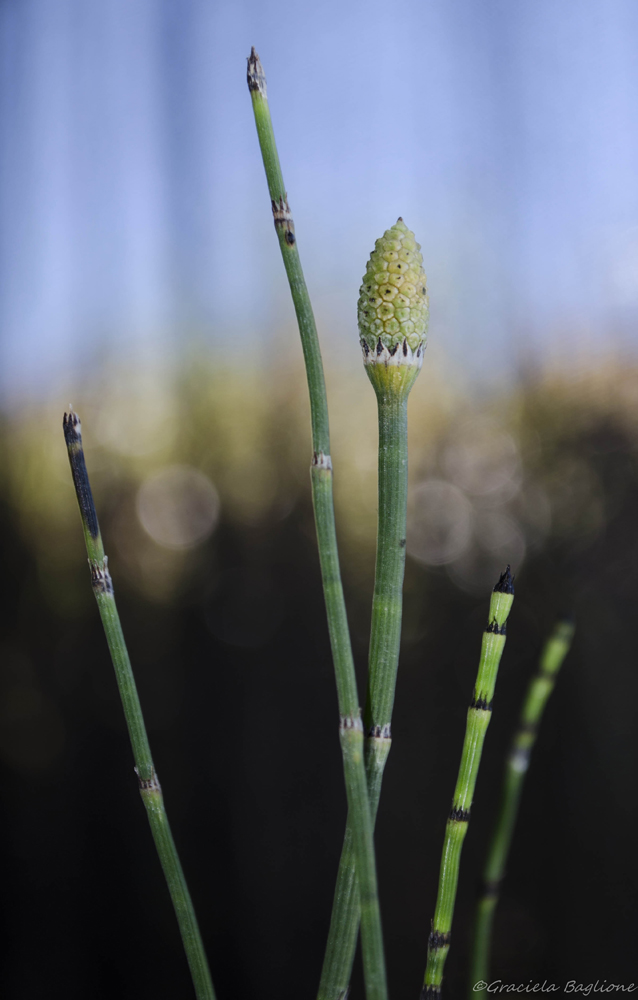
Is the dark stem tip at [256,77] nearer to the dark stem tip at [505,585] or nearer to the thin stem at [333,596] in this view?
the thin stem at [333,596]

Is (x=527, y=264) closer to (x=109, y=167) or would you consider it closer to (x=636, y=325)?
(x=636, y=325)

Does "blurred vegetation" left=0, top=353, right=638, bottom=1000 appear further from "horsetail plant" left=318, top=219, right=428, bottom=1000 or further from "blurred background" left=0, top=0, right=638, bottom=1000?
"horsetail plant" left=318, top=219, right=428, bottom=1000

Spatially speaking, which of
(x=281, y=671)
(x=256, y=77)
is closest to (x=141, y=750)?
(x=256, y=77)

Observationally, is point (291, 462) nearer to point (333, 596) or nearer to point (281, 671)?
point (281, 671)

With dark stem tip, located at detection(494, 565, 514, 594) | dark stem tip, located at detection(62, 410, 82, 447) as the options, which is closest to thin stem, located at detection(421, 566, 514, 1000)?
dark stem tip, located at detection(494, 565, 514, 594)

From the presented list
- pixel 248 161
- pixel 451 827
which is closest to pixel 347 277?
pixel 248 161

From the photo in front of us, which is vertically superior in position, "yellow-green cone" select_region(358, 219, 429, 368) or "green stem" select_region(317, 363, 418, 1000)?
"yellow-green cone" select_region(358, 219, 429, 368)
